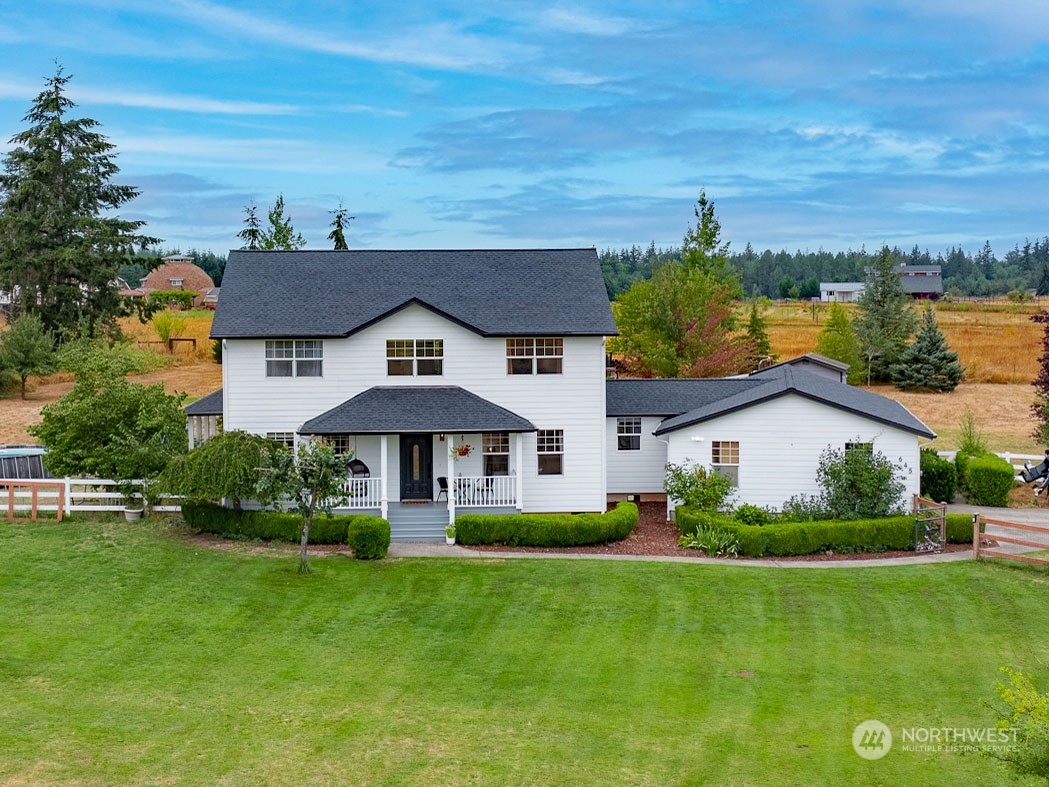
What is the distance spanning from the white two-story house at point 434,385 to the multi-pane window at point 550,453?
0.11 feet

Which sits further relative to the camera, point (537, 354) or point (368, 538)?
point (537, 354)

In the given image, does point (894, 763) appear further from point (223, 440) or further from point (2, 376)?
point (2, 376)

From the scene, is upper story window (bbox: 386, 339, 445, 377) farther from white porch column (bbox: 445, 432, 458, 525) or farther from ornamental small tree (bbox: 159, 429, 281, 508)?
ornamental small tree (bbox: 159, 429, 281, 508)

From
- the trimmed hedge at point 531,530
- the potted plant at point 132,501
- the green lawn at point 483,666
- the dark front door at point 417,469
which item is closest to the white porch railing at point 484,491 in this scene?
the dark front door at point 417,469

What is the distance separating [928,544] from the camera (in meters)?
27.4

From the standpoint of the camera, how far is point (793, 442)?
29.3 meters

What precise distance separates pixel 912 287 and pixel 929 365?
95401 mm

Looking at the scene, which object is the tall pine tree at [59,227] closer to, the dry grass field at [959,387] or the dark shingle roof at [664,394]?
the dry grass field at [959,387]

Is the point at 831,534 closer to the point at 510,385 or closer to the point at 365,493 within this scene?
the point at 510,385

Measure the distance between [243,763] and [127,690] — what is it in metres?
3.58

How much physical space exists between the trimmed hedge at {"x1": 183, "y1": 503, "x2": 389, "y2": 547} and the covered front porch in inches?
69.9

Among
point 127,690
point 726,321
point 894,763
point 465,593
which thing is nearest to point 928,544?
point 465,593

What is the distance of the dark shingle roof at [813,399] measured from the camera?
28859 millimetres
